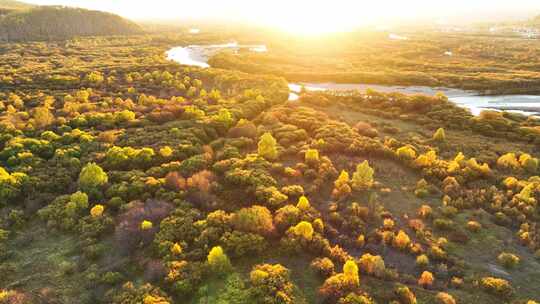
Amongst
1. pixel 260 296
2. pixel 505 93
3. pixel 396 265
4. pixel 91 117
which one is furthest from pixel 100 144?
pixel 505 93

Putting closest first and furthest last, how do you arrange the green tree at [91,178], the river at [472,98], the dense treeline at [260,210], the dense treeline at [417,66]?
1. the dense treeline at [260,210]
2. the green tree at [91,178]
3. the river at [472,98]
4. the dense treeline at [417,66]

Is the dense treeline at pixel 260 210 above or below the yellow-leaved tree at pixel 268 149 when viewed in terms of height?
below

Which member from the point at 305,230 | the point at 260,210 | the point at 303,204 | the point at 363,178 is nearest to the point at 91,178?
the point at 260,210

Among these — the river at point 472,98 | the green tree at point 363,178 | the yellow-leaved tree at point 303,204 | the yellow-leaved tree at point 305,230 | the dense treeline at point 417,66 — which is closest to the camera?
the yellow-leaved tree at point 305,230

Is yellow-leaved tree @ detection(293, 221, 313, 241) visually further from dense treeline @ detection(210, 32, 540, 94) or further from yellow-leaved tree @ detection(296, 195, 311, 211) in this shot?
dense treeline @ detection(210, 32, 540, 94)

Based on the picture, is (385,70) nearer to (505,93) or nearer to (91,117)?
(505,93)

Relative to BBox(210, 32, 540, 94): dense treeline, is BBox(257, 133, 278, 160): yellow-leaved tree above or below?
below

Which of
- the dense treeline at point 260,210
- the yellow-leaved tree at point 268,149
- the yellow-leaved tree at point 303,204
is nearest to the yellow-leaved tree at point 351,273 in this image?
the dense treeline at point 260,210

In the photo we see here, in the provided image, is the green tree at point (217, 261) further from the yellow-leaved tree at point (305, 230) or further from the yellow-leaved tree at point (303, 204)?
the yellow-leaved tree at point (303, 204)

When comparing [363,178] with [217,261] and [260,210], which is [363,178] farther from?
[217,261]

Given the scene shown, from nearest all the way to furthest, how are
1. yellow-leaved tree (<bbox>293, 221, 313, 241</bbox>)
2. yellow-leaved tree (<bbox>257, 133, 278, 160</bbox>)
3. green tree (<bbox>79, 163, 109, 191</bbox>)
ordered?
yellow-leaved tree (<bbox>293, 221, 313, 241</bbox>) < green tree (<bbox>79, 163, 109, 191</bbox>) < yellow-leaved tree (<bbox>257, 133, 278, 160</bbox>)

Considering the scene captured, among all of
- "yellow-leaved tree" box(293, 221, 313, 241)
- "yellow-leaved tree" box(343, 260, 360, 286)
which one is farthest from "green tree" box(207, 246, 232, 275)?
"yellow-leaved tree" box(343, 260, 360, 286)

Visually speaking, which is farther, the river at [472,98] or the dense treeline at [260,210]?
the river at [472,98]
